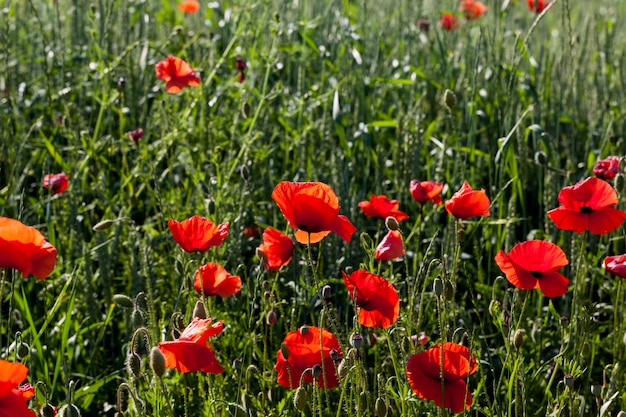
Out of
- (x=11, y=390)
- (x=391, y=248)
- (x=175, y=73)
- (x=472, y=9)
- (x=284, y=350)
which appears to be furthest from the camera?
(x=472, y=9)

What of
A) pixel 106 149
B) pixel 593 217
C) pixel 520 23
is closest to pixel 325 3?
pixel 520 23

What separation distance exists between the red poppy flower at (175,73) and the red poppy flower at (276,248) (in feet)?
2.74

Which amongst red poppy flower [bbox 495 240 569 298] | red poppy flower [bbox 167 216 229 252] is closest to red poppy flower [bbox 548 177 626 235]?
red poppy flower [bbox 495 240 569 298]

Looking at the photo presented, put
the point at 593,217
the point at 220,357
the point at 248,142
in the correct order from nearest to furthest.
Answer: the point at 593,217
the point at 220,357
the point at 248,142

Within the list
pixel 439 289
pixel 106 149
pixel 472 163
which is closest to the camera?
pixel 439 289

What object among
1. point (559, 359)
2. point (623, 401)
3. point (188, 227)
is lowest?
point (623, 401)

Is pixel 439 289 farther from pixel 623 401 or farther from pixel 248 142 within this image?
pixel 248 142

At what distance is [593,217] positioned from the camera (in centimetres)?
180

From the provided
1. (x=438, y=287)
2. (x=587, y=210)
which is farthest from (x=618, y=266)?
(x=438, y=287)

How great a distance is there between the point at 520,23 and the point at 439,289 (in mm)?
3724

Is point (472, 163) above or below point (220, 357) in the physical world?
above

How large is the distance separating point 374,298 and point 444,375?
0.56ft

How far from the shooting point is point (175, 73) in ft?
8.63

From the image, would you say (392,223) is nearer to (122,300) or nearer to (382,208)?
(382,208)
